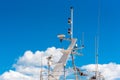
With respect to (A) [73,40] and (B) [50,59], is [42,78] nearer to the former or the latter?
(B) [50,59]

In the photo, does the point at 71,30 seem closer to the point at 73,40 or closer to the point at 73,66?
the point at 73,40

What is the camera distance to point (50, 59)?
49.5 metres

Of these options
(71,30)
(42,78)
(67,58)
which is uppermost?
(71,30)

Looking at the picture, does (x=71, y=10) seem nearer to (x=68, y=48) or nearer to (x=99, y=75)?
(x=68, y=48)

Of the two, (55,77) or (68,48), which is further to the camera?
(68,48)

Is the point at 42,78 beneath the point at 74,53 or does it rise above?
beneath

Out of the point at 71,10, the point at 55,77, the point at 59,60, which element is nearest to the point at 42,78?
the point at 55,77

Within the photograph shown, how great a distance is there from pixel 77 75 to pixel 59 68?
333 centimetres

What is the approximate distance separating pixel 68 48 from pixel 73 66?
275cm

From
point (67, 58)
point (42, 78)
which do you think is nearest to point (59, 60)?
point (67, 58)

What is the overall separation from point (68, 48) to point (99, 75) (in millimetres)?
5058

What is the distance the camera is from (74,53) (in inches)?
2013

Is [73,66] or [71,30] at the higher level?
[71,30]

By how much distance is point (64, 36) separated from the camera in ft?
167
